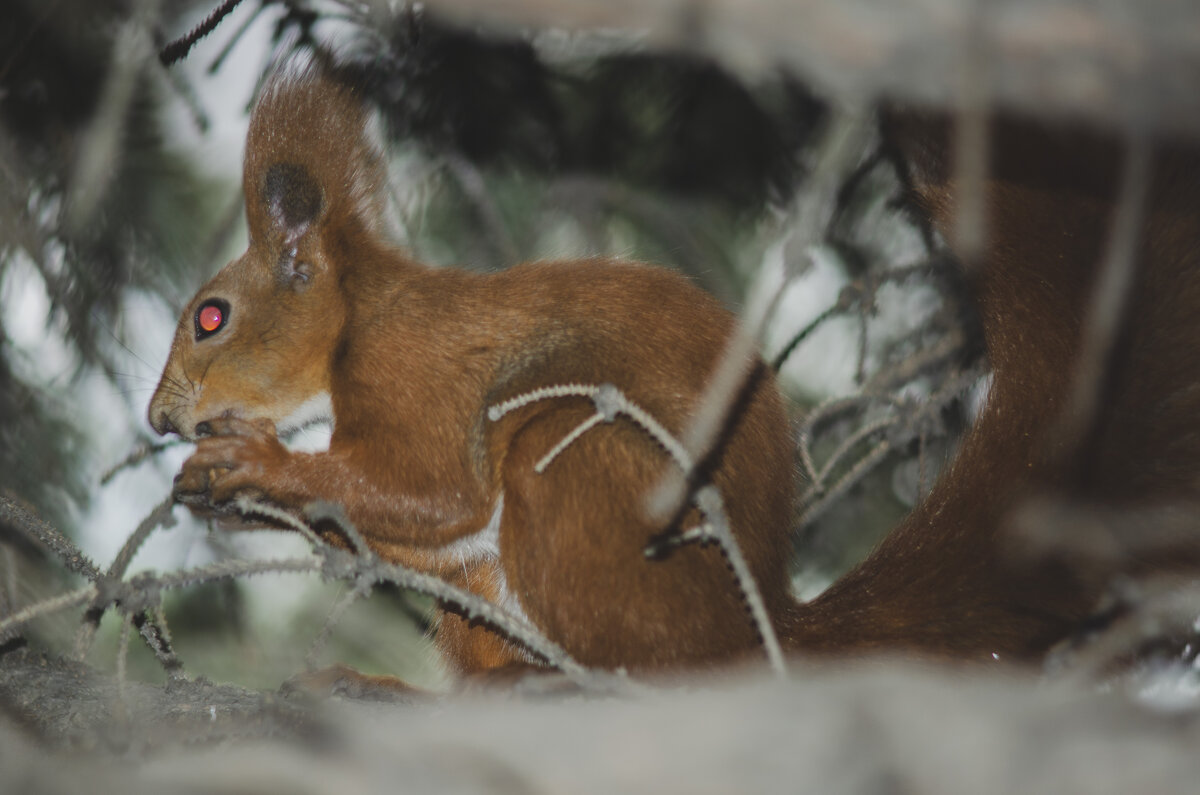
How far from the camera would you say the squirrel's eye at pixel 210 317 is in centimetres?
216

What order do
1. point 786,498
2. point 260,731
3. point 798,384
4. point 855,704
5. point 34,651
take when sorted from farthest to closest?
1. point 798,384
2. point 786,498
3. point 34,651
4. point 260,731
5. point 855,704

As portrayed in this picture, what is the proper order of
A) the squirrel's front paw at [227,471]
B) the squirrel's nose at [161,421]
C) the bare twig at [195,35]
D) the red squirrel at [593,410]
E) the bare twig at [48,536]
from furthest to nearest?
the squirrel's nose at [161,421] < the squirrel's front paw at [227,471] < the red squirrel at [593,410] < the bare twig at [48,536] < the bare twig at [195,35]

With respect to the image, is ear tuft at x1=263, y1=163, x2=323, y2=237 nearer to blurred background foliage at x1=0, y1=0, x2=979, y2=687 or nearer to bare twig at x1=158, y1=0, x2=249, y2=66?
blurred background foliage at x1=0, y1=0, x2=979, y2=687

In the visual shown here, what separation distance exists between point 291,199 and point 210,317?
30cm

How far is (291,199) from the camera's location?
A: 2.18 metres

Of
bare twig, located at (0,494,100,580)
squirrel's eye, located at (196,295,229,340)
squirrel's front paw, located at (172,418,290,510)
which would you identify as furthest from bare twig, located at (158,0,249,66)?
squirrel's eye, located at (196,295,229,340)

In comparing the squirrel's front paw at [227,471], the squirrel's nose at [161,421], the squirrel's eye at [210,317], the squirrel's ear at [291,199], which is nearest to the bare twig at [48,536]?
the squirrel's front paw at [227,471]

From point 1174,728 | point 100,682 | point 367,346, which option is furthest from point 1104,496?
point 100,682

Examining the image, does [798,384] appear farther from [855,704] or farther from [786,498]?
[855,704]

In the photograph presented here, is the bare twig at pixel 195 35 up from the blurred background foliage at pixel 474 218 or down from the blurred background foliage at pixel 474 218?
up

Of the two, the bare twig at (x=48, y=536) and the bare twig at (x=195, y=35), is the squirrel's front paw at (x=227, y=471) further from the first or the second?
the bare twig at (x=195, y=35)

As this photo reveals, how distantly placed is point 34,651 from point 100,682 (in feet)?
0.75

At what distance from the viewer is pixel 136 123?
2385 millimetres

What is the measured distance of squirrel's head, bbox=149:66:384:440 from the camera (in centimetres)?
211
